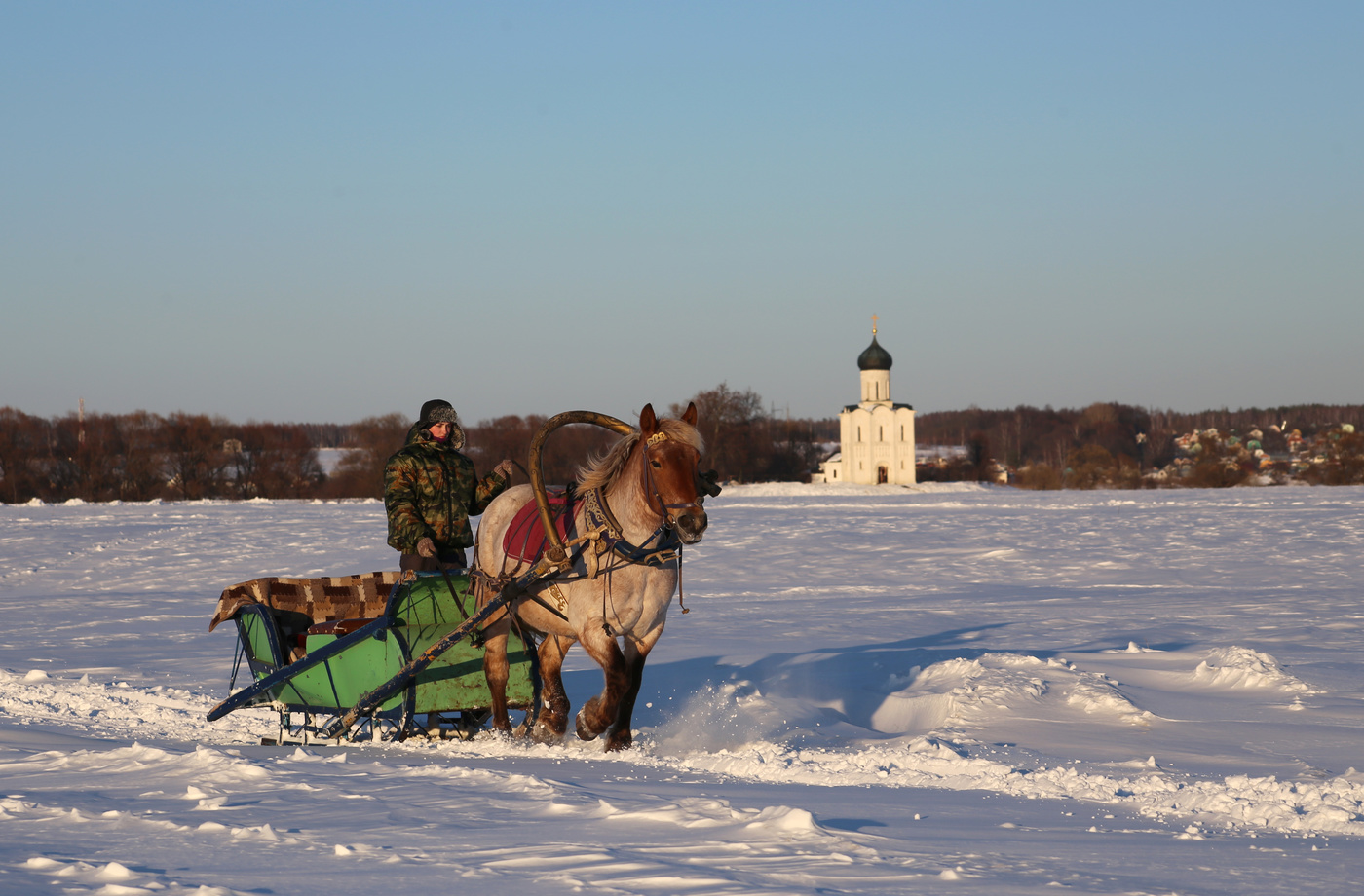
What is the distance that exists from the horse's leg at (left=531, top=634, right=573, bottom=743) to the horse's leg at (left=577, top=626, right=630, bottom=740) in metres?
0.37

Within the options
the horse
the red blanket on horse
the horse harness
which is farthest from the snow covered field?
the red blanket on horse

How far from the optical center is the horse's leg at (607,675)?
5895 millimetres

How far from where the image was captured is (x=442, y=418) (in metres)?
6.89

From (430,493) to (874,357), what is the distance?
290 ft

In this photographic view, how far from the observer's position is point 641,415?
5.75 metres

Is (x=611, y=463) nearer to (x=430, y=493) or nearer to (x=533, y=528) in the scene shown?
(x=533, y=528)

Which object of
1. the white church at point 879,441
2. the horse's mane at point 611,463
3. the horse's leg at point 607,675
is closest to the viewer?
the horse's leg at point 607,675

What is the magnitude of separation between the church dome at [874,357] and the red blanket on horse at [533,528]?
87.9 metres

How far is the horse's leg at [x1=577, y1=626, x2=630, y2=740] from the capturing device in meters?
5.89

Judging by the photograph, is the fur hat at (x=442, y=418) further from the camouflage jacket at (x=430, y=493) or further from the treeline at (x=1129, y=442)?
the treeline at (x=1129, y=442)

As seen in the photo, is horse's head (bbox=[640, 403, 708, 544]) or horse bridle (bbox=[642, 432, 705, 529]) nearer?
horse's head (bbox=[640, 403, 708, 544])

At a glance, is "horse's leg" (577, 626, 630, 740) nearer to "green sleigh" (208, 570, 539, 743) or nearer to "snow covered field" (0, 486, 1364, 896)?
"snow covered field" (0, 486, 1364, 896)

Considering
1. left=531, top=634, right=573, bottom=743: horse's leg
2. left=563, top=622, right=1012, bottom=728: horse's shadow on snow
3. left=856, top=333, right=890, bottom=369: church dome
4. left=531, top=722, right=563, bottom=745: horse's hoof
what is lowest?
left=563, top=622, right=1012, bottom=728: horse's shadow on snow

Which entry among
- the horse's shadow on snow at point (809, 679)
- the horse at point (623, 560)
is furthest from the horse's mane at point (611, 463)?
the horse's shadow on snow at point (809, 679)
